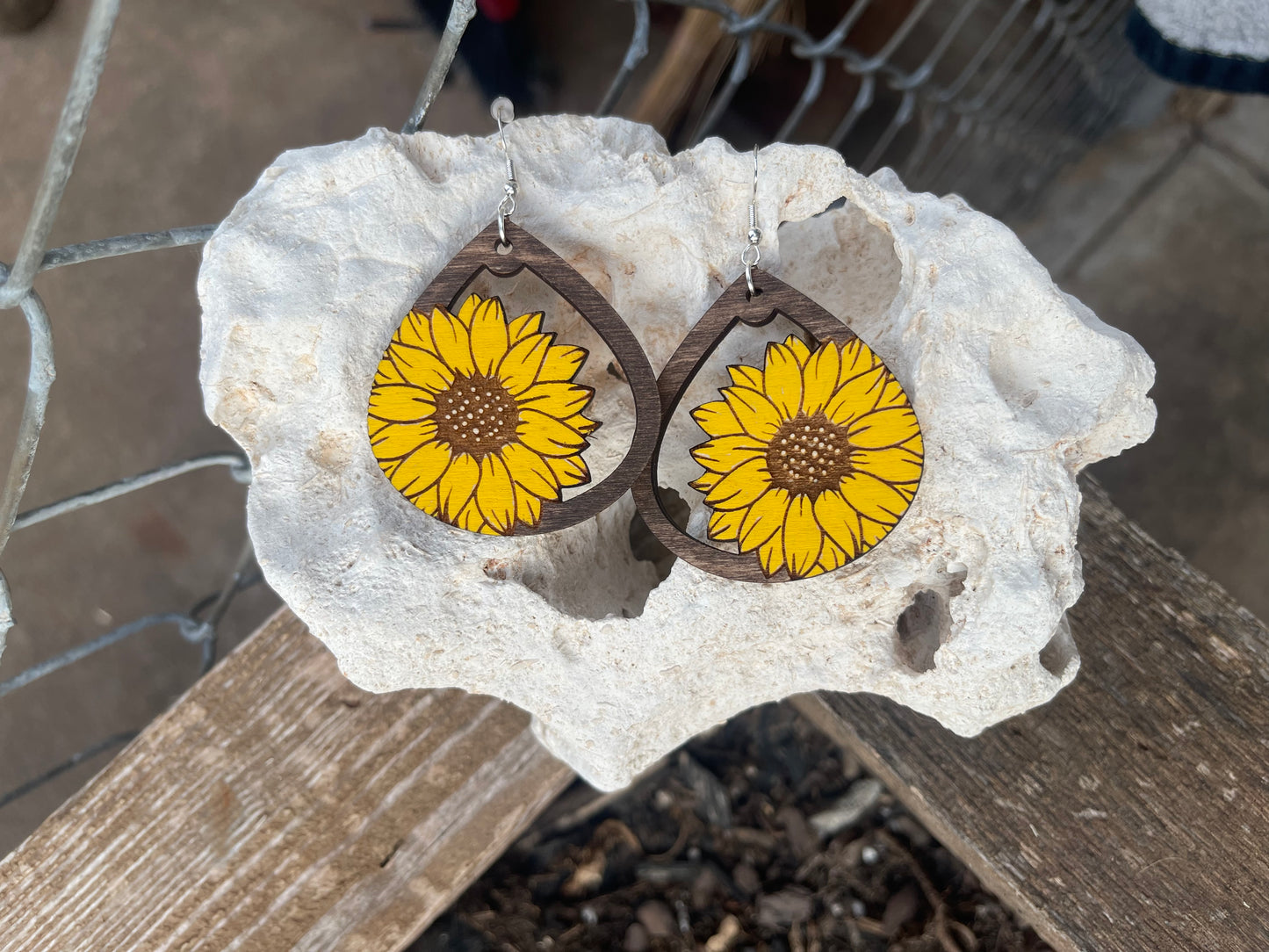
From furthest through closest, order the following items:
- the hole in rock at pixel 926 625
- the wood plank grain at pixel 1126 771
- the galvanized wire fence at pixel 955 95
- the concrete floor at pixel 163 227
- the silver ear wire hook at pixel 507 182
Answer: the concrete floor at pixel 163 227 → the galvanized wire fence at pixel 955 95 → the wood plank grain at pixel 1126 771 → the hole in rock at pixel 926 625 → the silver ear wire hook at pixel 507 182

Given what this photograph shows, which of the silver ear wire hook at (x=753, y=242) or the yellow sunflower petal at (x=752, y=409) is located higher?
the silver ear wire hook at (x=753, y=242)

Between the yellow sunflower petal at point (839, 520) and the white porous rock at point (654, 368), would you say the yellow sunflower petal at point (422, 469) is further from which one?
the yellow sunflower petal at point (839, 520)

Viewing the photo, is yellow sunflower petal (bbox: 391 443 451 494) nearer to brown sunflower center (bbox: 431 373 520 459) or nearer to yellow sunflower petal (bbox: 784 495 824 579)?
brown sunflower center (bbox: 431 373 520 459)

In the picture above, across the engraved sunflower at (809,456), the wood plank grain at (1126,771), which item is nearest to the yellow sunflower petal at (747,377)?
the engraved sunflower at (809,456)

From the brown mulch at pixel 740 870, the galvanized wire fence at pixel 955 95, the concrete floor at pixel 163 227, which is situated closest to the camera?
the brown mulch at pixel 740 870

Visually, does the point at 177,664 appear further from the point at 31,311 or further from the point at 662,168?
the point at 662,168

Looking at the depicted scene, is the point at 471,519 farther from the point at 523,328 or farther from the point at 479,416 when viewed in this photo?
the point at 523,328
